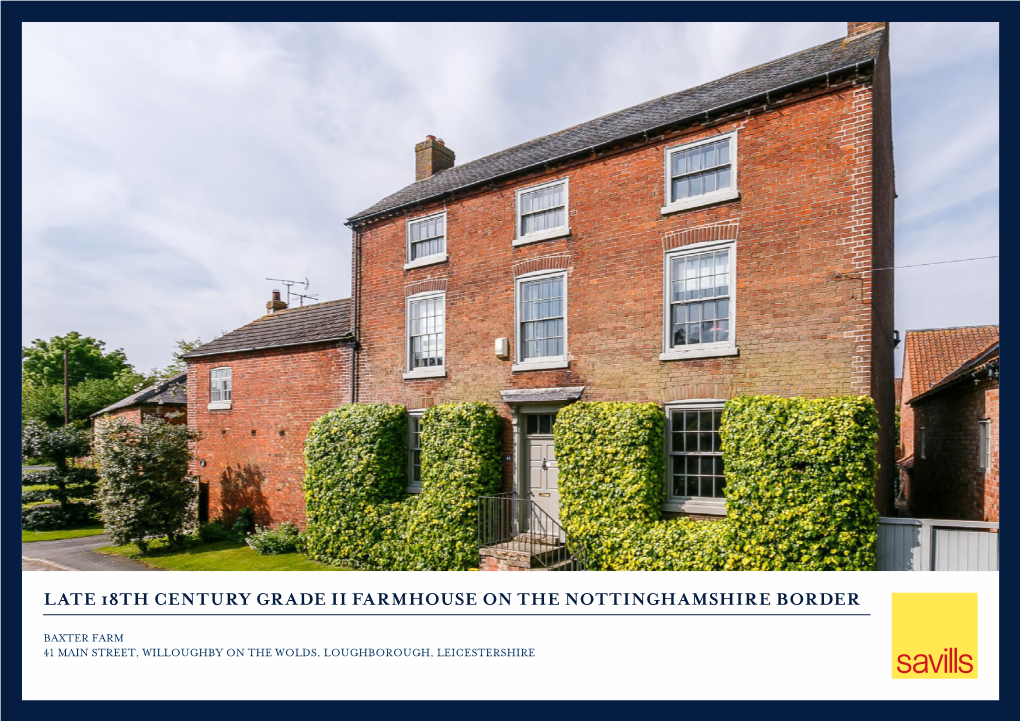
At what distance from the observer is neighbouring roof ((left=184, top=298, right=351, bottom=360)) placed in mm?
16250

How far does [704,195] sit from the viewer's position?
1041 centimetres

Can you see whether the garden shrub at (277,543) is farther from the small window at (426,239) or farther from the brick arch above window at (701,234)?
the brick arch above window at (701,234)

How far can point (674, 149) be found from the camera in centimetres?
1080

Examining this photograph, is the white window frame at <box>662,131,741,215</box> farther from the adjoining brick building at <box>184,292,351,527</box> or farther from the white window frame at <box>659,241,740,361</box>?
the adjoining brick building at <box>184,292,351,527</box>

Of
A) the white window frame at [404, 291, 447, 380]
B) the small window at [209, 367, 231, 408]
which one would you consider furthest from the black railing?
the small window at [209, 367, 231, 408]

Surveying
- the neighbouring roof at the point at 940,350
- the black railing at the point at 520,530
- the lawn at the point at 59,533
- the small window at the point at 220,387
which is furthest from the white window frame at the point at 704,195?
the lawn at the point at 59,533

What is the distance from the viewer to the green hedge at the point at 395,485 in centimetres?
1205

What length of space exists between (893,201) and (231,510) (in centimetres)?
2006

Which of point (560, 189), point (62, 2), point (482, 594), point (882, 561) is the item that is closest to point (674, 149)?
point (560, 189)

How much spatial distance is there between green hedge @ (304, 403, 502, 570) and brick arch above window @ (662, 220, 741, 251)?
5.07m

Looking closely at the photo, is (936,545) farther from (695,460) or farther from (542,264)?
(542,264)

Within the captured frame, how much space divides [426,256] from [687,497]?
8363 millimetres

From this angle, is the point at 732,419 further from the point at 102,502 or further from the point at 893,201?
the point at 102,502

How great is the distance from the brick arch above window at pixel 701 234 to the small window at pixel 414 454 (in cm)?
707
